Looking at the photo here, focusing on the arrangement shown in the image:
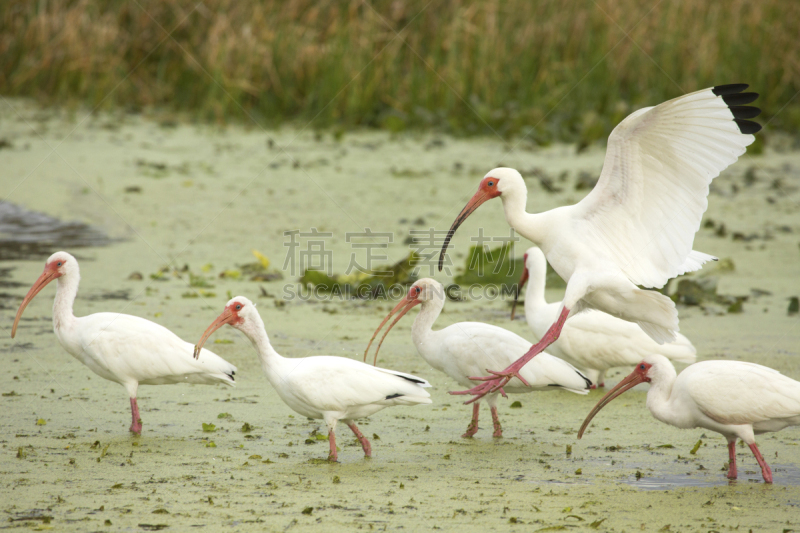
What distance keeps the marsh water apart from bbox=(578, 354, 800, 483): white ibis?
26 centimetres

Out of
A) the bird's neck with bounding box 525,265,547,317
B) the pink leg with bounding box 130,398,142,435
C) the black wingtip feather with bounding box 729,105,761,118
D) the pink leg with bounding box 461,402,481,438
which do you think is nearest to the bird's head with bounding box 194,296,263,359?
the pink leg with bounding box 130,398,142,435

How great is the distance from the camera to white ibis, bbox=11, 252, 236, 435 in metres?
5.63

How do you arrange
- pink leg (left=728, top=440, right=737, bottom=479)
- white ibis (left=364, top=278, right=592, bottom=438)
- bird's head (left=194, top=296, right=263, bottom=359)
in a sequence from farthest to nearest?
white ibis (left=364, top=278, right=592, bottom=438) < bird's head (left=194, top=296, right=263, bottom=359) < pink leg (left=728, top=440, right=737, bottom=479)

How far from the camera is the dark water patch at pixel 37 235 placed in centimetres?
956

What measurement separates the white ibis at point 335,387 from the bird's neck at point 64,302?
1038 millimetres

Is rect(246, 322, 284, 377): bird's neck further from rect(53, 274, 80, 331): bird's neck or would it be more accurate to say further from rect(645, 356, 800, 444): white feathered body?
rect(645, 356, 800, 444): white feathered body

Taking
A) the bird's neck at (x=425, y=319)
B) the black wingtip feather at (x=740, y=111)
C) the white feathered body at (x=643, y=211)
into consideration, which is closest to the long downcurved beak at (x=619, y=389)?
the white feathered body at (x=643, y=211)

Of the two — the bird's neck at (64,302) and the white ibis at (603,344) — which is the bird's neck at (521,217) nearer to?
the white ibis at (603,344)

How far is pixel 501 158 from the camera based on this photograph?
547 inches

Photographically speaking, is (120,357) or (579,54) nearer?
(120,357)

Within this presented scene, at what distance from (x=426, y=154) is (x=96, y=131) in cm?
525

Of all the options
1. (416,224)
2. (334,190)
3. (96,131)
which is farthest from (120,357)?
(96,131)

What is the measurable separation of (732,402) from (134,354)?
340 centimetres

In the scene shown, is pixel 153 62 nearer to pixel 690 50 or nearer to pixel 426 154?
pixel 426 154
